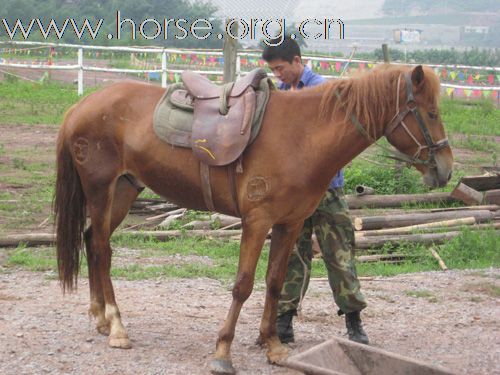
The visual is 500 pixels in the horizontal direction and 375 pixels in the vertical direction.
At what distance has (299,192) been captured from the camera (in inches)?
218

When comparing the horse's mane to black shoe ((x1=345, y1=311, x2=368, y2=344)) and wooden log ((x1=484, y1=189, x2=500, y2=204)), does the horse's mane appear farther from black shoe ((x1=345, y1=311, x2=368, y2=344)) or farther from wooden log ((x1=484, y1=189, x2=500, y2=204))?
wooden log ((x1=484, y1=189, x2=500, y2=204))

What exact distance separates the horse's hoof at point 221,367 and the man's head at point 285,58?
1.94 meters

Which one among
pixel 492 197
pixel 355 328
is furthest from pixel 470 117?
pixel 355 328

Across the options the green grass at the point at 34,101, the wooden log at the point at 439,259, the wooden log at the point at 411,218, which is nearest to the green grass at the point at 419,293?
the wooden log at the point at 439,259

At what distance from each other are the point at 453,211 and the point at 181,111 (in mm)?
4995

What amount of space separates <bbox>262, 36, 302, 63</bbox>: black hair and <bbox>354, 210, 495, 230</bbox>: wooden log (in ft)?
12.0

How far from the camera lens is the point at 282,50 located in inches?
230

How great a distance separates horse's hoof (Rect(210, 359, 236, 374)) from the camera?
5.52 meters

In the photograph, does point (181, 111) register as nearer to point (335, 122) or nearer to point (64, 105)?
point (335, 122)

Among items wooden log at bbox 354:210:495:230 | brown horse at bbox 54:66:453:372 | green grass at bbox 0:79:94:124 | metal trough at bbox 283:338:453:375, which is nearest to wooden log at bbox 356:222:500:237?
wooden log at bbox 354:210:495:230

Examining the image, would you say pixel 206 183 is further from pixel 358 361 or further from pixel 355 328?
pixel 358 361

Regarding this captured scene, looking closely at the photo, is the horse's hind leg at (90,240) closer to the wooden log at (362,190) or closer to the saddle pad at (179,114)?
the saddle pad at (179,114)

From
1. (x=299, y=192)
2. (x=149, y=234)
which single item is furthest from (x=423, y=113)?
(x=149, y=234)

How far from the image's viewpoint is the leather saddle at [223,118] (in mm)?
5578
